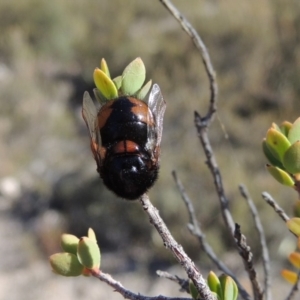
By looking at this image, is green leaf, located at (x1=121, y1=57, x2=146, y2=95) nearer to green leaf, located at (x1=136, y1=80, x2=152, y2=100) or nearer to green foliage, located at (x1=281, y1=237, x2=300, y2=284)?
green leaf, located at (x1=136, y1=80, x2=152, y2=100)

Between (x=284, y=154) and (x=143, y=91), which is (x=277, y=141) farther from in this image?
(x=143, y=91)

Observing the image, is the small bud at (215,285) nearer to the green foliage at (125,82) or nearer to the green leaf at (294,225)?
the green leaf at (294,225)

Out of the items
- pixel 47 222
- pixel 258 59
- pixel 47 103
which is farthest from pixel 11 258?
pixel 258 59

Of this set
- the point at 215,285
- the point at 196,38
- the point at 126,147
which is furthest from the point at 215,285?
the point at 196,38

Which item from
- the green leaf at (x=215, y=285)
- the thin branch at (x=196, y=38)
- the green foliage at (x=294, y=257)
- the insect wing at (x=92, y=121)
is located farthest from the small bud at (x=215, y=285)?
the thin branch at (x=196, y=38)

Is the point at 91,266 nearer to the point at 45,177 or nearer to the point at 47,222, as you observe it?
the point at 47,222

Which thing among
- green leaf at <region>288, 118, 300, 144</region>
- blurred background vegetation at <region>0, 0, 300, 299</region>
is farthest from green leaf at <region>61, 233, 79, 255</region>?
blurred background vegetation at <region>0, 0, 300, 299</region>
